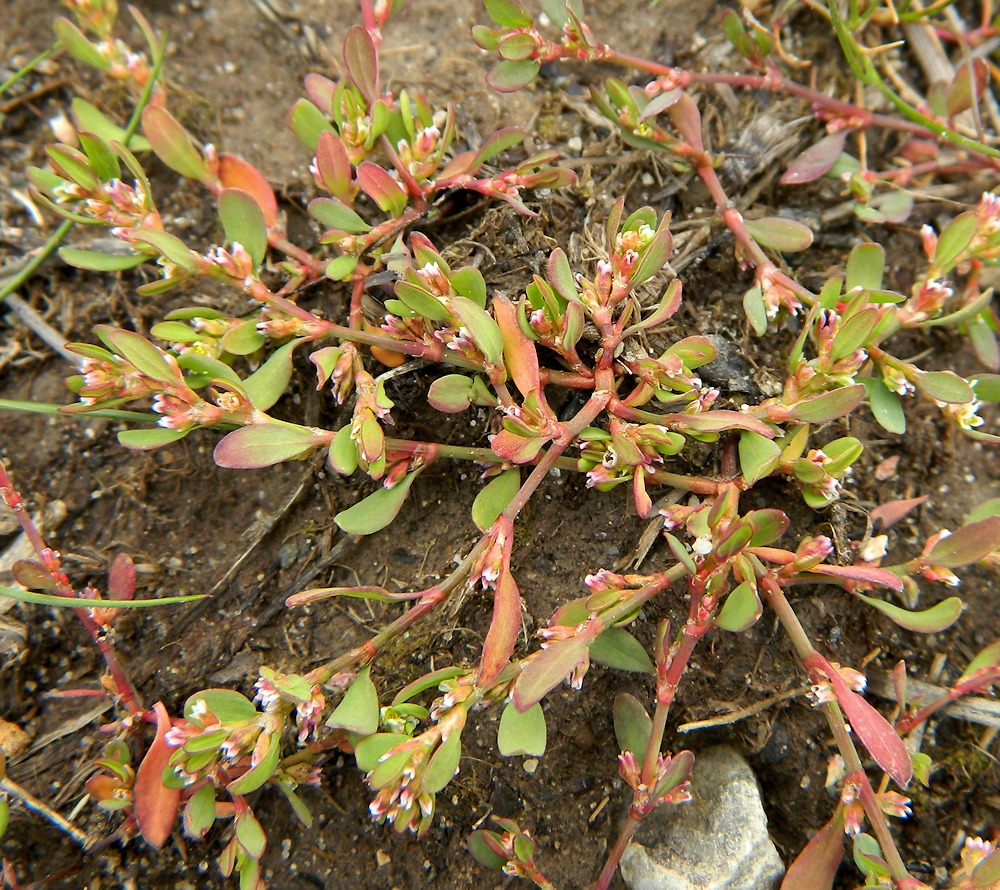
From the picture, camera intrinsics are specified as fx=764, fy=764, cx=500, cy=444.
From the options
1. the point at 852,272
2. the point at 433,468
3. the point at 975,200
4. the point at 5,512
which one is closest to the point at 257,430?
the point at 433,468

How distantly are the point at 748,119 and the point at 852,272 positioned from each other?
2.46 feet

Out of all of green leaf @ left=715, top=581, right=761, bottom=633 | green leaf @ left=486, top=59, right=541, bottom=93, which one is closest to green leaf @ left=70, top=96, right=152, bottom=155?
green leaf @ left=486, top=59, right=541, bottom=93

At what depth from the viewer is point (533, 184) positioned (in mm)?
2426

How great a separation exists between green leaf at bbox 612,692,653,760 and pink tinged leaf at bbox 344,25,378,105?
1.97m

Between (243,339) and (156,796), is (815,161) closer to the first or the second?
(243,339)

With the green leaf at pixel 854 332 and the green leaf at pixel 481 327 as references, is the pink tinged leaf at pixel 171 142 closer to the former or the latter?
the green leaf at pixel 481 327

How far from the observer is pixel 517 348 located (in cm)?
211

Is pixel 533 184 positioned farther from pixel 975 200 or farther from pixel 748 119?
pixel 975 200

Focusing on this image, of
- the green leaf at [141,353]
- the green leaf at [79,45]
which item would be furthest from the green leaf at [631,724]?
the green leaf at [79,45]

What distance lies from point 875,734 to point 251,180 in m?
2.51

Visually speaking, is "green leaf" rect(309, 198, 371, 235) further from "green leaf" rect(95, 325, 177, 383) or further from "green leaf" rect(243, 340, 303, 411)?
"green leaf" rect(95, 325, 177, 383)

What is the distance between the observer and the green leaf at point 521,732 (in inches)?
74.2

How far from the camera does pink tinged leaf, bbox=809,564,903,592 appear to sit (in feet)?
6.76

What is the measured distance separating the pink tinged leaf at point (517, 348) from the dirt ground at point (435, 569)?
0.35 m
